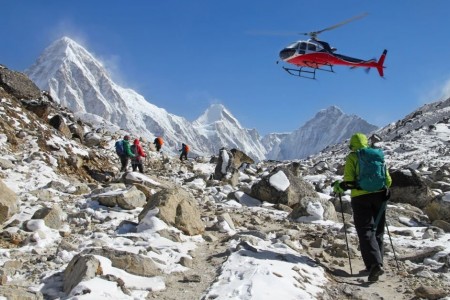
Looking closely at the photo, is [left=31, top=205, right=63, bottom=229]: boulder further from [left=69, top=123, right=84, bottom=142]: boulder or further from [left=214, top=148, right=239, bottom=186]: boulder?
[left=69, top=123, right=84, bottom=142]: boulder

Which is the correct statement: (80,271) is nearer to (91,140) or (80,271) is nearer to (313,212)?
(313,212)

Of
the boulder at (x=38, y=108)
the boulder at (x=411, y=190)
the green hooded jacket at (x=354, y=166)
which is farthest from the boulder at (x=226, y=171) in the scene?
the green hooded jacket at (x=354, y=166)

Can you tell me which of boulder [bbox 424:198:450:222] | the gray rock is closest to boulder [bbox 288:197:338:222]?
boulder [bbox 424:198:450:222]

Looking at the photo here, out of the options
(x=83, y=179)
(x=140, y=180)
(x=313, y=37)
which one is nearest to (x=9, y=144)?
(x=83, y=179)

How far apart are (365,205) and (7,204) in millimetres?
6676

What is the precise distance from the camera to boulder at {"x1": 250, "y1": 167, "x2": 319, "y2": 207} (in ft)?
51.5

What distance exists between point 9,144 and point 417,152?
2179 inches

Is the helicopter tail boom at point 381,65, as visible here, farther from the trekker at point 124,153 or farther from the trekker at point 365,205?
the trekker at point 365,205

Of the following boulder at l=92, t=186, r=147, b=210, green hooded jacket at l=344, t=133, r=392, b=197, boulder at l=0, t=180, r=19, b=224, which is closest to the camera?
green hooded jacket at l=344, t=133, r=392, b=197

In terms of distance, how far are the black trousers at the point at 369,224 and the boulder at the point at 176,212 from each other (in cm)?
335

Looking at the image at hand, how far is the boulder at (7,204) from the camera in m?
9.13

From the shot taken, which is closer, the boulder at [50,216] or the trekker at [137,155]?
the boulder at [50,216]

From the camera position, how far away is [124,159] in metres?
20.5

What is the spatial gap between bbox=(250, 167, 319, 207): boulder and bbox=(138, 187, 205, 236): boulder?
19.1ft
